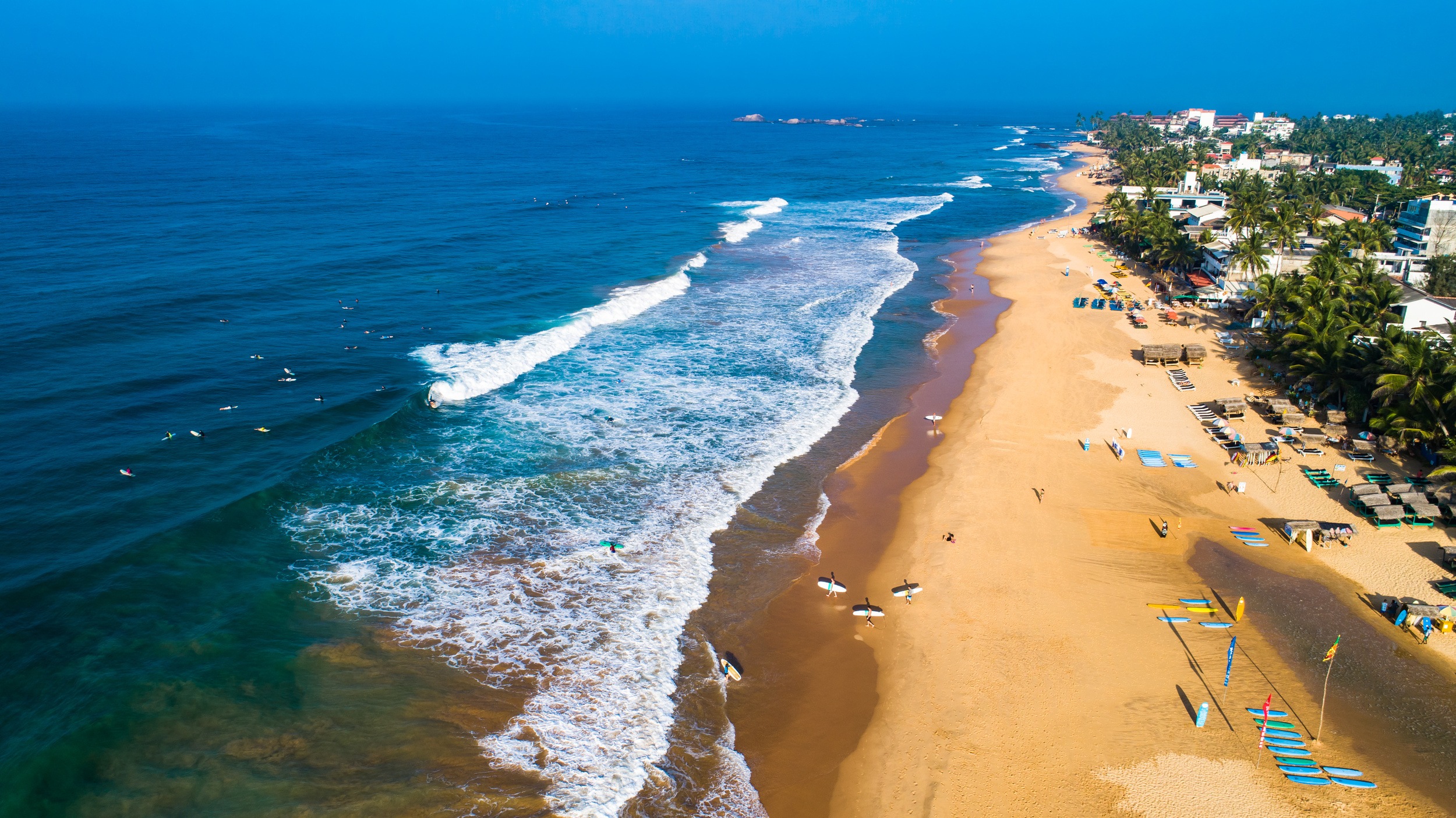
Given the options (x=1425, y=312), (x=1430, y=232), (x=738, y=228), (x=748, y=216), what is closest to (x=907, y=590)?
(x=1425, y=312)

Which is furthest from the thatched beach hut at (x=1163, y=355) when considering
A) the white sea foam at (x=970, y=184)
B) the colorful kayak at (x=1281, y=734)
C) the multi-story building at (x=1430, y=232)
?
the white sea foam at (x=970, y=184)

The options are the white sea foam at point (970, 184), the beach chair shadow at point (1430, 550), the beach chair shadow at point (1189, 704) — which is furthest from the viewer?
the white sea foam at point (970, 184)

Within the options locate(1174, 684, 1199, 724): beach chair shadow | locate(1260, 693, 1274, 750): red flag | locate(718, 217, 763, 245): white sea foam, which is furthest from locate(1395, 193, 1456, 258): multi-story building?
locate(718, 217, 763, 245): white sea foam

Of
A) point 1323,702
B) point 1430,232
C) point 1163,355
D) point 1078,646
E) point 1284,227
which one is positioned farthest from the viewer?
point 1430,232

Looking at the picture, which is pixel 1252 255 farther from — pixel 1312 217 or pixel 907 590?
pixel 907 590

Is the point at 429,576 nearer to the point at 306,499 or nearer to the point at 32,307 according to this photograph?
the point at 306,499

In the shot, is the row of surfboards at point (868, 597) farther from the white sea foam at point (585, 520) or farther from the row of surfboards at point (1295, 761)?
the row of surfboards at point (1295, 761)
